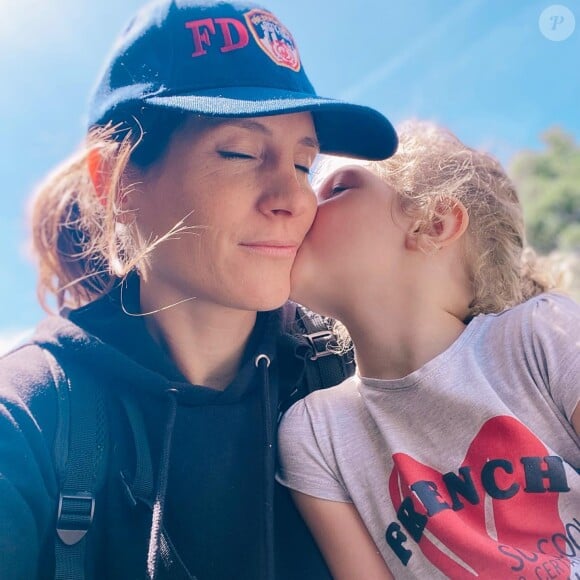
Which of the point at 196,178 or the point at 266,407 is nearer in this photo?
the point at 196,178

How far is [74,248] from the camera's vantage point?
6.05 feet

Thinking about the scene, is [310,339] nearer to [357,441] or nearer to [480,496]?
[357,441]

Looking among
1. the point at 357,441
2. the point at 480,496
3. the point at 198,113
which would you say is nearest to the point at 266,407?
the point at 357,441

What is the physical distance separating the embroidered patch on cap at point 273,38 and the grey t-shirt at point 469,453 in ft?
2.96

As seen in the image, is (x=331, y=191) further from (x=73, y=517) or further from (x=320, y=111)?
(x=73, y=517)

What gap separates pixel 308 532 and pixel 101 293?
0.98 metres

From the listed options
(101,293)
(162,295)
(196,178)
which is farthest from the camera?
(101,293)

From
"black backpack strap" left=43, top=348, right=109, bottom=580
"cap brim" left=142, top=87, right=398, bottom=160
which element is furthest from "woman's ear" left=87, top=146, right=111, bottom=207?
"black backpack strap" left=43, top=348, right=109, bottom=580

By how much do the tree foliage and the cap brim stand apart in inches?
687

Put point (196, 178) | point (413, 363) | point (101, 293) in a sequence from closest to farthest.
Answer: point (196, 178)
point (413, 363)
point (101, 293)

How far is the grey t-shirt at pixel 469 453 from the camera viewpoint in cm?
128

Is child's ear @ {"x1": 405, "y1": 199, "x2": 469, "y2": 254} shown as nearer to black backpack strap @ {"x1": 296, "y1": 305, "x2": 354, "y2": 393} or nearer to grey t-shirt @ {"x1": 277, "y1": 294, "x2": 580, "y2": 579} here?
grey t-shirt @ {"x1": 277, "y1": 294, "x2": 580, "y2": 579}

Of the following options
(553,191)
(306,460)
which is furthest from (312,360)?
(553,191)

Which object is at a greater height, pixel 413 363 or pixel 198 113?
pixel 198 113
